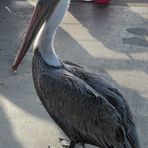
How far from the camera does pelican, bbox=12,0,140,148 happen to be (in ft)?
12.9

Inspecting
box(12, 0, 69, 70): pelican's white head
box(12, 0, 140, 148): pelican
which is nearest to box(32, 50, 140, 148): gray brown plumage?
box(12, 0, 140, 148): pelican

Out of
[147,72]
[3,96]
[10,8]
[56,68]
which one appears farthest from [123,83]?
[10,8]

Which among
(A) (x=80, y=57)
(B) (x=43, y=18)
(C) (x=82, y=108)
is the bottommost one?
(A) (x=80, y=57)

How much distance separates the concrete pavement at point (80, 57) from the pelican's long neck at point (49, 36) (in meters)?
1.01

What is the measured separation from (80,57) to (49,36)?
259cm

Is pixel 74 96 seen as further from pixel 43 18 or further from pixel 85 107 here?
pixel 43 18

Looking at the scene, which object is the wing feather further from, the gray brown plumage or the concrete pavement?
the concrete pavement

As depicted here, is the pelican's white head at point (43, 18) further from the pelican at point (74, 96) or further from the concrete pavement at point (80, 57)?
the concrete pavement at point (80, 57)

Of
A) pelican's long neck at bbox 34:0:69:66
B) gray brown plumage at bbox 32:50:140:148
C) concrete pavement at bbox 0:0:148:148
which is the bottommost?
concrete pavement at bbox 0:0:148:148

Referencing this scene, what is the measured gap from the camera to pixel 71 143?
4.37m

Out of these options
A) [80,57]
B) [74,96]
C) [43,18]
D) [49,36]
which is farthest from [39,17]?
[80,57]

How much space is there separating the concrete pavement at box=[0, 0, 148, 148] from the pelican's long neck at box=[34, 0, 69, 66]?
3.33ft

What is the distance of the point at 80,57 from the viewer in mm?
6848

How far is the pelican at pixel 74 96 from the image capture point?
3.92 metres
